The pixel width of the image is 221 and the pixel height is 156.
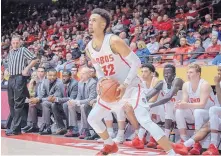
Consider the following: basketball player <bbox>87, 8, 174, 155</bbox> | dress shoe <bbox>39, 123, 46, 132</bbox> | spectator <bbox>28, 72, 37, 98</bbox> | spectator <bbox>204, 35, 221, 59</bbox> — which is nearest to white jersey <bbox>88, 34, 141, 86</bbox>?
basketball player <bbox>87, 8, 174, 155</bbox>

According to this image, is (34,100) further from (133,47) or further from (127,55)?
(127,55)

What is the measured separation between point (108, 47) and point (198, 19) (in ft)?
18.0

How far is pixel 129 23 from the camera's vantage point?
34.3 ft

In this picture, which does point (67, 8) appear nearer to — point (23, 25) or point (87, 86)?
point (23, 25)

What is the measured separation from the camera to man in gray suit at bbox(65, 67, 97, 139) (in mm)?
5871

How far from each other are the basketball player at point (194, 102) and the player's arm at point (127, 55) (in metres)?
0.88

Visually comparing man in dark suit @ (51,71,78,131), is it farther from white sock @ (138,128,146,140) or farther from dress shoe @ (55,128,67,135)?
white sock @ (138,128,146,140)

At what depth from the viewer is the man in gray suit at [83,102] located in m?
5.87

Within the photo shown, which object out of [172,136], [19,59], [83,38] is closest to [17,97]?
[19,59]

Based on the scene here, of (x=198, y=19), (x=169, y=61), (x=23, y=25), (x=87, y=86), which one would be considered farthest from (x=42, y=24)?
(x=87, y=86)

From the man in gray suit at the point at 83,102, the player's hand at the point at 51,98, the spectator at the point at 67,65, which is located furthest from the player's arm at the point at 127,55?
the spectator at the point at 67,65

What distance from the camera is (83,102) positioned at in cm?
587

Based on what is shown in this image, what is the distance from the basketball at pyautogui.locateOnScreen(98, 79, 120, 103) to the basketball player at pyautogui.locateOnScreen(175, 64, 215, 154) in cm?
90

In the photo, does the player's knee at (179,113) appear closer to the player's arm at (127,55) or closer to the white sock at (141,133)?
the white sock at (141,133)
